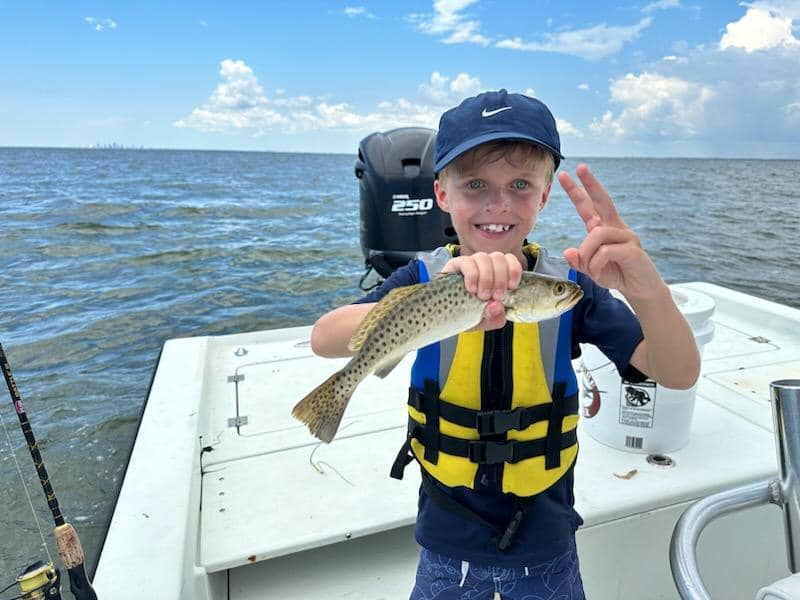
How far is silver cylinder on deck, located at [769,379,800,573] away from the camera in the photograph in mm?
1829

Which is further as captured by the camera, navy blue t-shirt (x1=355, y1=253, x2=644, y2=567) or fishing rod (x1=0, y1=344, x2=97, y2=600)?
navy blue t-shirt (x1=355, y1=253, x2=644, y2=567)

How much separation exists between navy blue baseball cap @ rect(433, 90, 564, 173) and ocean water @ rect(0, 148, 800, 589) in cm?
439

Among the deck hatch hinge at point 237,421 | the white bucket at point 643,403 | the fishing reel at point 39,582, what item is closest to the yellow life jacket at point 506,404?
the white bucket at point 643,403

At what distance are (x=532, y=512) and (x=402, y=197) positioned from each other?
3465 millimetres

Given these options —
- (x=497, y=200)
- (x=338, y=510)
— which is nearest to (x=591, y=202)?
(x=497, y=200)

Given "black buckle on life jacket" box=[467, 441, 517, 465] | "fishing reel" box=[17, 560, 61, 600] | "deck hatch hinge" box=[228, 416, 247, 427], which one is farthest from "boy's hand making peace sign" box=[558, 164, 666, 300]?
"deck hatch hinge" box=[228, 416, 247, 427]

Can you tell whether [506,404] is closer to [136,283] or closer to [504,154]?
[504,154]

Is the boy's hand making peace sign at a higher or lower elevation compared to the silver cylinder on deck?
higher

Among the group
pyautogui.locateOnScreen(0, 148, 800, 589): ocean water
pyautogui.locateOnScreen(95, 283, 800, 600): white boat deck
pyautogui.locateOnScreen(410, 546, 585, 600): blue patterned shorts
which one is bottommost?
pyautogui.locateOnScreen(0, 148, 800, 589): ocean water

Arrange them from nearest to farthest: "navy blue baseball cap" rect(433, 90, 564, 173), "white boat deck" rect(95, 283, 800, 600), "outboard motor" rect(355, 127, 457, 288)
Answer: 1. "navy blue baseball cap" rect(433, 90, 564, 173)
2. "white boat deck" rect(95, 283, 800, 600)
3. "outboard motor" rect(355, 127, 457, 288)

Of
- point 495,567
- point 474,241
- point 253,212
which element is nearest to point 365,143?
point 474,241

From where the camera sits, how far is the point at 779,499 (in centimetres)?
190

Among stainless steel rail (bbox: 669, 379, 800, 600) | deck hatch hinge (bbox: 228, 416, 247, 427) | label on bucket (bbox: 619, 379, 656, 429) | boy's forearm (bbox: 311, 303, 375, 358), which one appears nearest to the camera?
stainless steel rail (bbox: 669, 379, 800, 600)

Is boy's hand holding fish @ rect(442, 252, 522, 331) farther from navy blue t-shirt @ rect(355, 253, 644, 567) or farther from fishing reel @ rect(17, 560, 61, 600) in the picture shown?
fishing reel @ rect(17, 560, 61, 600)
